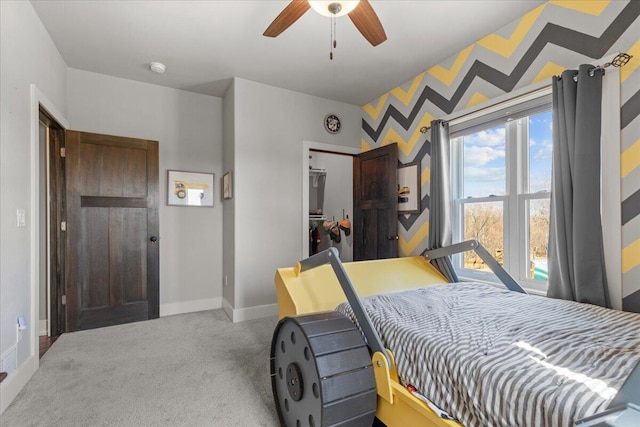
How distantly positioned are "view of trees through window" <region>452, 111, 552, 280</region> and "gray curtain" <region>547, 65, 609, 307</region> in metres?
0.31

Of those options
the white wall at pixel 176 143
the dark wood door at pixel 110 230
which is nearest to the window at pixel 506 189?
the white wall at pixel 176 143

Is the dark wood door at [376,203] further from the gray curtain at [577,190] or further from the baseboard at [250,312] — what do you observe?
the gray curtain at [577,190]

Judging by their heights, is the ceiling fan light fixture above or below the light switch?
above

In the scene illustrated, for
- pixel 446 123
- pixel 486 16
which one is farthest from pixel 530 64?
pixel 446 123

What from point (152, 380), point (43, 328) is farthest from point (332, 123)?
point (43, 328)

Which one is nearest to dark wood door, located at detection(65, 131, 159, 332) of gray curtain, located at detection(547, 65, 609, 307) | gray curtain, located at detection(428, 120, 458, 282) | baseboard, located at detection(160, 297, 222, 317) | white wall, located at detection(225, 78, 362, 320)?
baseboard, located at detection(160, 297, 222, 317)

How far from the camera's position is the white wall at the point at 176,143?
10.6ft

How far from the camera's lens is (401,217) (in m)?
3.42

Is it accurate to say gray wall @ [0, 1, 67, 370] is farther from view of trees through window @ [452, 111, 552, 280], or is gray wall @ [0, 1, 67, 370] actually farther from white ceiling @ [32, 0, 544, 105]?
view of trees through window @ [452, 111, 552, 280]

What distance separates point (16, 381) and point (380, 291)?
8.09ft

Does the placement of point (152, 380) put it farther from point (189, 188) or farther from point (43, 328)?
point (189, 188)

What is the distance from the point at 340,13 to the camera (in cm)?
168

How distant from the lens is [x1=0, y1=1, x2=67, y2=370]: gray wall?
179 centimetres

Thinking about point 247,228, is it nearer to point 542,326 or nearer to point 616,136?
point 542,326
